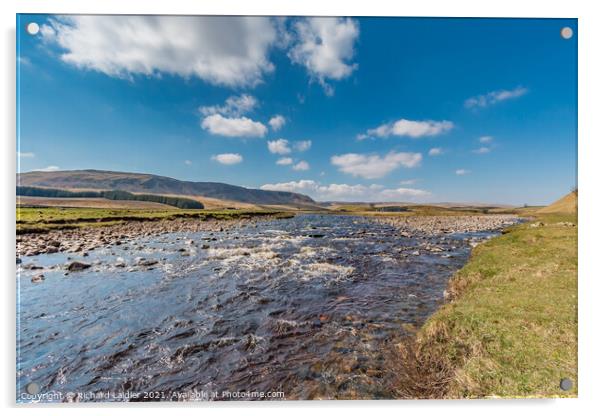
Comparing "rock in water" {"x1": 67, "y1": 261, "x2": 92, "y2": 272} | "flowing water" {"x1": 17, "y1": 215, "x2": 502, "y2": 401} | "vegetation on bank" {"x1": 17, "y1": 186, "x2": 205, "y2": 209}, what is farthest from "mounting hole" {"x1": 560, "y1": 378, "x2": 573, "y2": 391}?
"rock in water" {"x1": 67, "y1": 261, "x2": 92, "y2": 272}

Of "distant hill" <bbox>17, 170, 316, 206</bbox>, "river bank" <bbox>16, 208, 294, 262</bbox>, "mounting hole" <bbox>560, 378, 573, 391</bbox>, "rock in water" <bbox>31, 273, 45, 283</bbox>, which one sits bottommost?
"mounting hole" <bbox>560, 378, 573, 391</bbox>

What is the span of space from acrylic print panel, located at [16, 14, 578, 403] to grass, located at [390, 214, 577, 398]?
4 centimetres

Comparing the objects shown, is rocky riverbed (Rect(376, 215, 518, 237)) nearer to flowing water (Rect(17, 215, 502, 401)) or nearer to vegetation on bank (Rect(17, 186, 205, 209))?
flowing water (Rect(17, 215, 502, 401))

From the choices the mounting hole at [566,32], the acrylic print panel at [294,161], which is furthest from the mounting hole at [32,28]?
the mounting hole at [566,32]

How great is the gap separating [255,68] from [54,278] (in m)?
8.95

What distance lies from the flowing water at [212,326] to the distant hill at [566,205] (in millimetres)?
3935

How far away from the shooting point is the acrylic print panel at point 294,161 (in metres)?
4.49

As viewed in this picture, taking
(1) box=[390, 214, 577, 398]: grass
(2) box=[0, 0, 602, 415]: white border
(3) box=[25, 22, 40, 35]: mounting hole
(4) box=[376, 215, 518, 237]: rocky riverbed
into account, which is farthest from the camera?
(4) box=[376, 215, 518, 237]: rocky riverbed

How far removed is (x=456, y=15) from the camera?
17.9 feet

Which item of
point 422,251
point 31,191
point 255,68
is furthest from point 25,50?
point 422,251

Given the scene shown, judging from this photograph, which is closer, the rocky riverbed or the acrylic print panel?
the acrylic print panel

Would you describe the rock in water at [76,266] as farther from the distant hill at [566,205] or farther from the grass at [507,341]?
the distant hill at [566,205]

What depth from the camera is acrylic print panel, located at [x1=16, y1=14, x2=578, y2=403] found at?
449 cm

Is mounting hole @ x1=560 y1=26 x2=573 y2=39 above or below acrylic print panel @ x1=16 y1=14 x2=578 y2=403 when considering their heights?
above
